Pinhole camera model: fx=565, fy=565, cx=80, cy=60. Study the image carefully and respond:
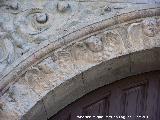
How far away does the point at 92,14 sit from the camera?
141 inches

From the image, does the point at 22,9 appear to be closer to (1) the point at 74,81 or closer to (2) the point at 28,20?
(2) the point at 28,20

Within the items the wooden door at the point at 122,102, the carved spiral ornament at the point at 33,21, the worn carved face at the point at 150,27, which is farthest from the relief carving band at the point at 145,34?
the carved spiral ornament at the point at 33,21

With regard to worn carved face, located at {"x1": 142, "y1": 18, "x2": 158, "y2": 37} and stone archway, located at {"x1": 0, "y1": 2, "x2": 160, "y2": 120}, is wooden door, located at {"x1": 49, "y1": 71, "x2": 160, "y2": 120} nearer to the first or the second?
stone archway, located at {"x1": 0, "y1": 2, "x2": 160, "y2": 120}

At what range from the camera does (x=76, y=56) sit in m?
3.48

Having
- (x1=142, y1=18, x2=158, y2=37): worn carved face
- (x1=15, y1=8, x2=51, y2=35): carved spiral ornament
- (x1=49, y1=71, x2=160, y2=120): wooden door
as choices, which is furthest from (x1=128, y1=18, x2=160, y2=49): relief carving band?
(x1=15, y1=8, x2=51, y2=35): carved spiral ornament

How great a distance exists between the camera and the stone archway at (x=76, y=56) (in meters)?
3.42

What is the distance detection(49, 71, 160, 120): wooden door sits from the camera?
367cm

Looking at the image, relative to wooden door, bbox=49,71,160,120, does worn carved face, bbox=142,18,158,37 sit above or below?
above

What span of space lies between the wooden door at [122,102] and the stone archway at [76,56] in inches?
8.1

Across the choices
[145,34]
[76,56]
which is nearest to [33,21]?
[76,56]

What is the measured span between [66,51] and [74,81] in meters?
0.19

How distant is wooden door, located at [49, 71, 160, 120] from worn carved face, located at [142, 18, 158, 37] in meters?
0.37

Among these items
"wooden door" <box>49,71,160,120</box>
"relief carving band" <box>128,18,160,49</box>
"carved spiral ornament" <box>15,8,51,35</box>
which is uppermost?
"carved spiral ornament" <box>15,8,51,35</box>

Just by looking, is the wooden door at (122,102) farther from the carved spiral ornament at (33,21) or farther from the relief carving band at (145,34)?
the carved spiral ornament at (33,21)
